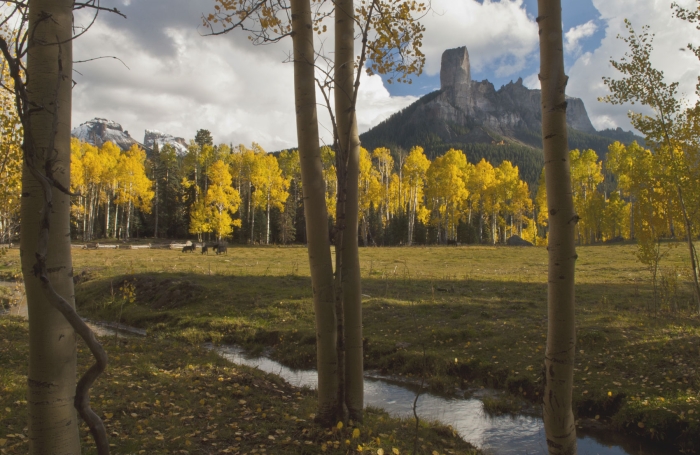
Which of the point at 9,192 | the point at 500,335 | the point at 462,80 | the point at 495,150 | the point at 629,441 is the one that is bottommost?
the point at 629,441

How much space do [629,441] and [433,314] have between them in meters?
6.17

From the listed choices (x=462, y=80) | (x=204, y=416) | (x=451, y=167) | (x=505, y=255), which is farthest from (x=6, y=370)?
(x=462, y=80)

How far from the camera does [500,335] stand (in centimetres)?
983

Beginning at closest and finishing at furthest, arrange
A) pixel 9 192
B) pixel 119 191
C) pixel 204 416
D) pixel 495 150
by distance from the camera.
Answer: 1. pixel 204 416
2. pixel 9 192
3. pixel 119 191
4. pixel 495 150

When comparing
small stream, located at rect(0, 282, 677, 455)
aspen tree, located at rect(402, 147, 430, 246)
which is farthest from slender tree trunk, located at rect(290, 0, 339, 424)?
aspen tree, located at rect(402, 147, 430, 246)

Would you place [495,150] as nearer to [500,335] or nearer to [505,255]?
[505,255]

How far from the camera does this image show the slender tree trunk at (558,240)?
271cm

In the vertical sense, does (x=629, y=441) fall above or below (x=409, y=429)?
below

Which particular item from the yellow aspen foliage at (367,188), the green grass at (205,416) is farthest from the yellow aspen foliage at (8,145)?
the yellow aspen foliage at (367,188)

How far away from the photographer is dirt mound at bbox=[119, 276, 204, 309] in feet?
47.8

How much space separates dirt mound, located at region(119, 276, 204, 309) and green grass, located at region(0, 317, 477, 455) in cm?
695

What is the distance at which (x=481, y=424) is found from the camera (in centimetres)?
647

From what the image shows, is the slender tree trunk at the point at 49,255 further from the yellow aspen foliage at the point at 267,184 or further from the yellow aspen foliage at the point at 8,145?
the yellow aspen foliage at the point at 267,184

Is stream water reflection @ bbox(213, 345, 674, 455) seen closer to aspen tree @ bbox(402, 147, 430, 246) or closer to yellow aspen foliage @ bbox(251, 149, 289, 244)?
aspen tree @ bbox(402, 147, 430, 246)
